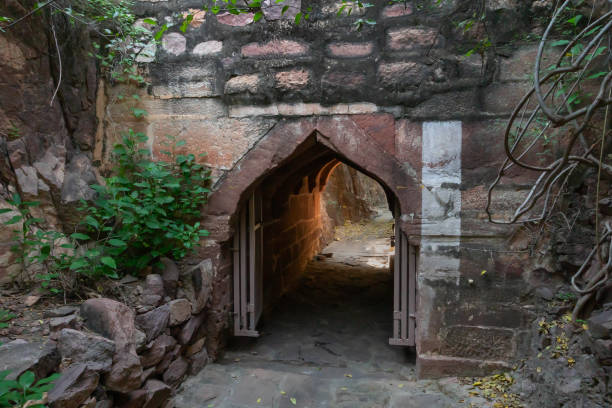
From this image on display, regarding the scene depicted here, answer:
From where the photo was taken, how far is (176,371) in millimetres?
2248

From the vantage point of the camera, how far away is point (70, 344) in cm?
158

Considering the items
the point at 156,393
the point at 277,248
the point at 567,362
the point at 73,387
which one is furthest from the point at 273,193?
the point at 567,362

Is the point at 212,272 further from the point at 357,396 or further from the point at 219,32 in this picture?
the point at 219,32

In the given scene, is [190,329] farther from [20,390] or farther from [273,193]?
[273,193]

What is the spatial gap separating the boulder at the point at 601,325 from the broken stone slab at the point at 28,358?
2.31 meters

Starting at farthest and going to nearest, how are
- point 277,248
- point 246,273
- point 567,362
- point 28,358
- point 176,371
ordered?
point 277,248 < point 246,273 < point 176,371 < point 567,362 < point 28,358

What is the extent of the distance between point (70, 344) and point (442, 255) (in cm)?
202

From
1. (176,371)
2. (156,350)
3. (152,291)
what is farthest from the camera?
(176,371)

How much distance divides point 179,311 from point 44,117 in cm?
140

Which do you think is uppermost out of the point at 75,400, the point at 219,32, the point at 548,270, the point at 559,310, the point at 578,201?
the point at 219,32

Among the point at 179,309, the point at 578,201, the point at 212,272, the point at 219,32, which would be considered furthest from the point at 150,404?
the point at 578,201

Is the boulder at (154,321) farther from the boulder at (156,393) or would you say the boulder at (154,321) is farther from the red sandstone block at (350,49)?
the red sandstone block at (350,49)

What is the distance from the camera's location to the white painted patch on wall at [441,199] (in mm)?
2330

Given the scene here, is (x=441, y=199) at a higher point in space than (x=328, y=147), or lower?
lower
